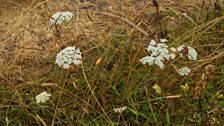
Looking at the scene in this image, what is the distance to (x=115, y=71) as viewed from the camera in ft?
8.18

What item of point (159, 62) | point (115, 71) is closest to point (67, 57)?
point (159, 62)

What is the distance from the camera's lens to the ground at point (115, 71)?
232 centimetres

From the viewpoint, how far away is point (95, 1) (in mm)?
3178

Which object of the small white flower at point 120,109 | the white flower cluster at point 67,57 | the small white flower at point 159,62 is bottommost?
the small white flower at point 120,109

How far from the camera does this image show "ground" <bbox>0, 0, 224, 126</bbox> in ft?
7.62

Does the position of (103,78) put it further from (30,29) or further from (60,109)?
(30,29)

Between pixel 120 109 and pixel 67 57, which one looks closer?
pixel 67 57

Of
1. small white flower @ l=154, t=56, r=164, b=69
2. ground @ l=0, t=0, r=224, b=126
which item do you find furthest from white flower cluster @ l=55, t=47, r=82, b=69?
small white flower @ l=154, t=56, r=164, b=69

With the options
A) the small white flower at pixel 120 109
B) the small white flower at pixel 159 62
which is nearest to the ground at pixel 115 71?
the small white flower at pixel 120 109

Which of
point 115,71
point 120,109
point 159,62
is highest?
point 159,62

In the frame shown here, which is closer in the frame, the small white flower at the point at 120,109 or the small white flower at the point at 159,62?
the small white flower at the point at 159,62

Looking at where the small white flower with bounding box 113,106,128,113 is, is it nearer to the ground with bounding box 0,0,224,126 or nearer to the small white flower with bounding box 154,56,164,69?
the ground with bounding box 0,0,224,126

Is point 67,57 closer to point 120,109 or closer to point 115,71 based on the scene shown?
point 120,109

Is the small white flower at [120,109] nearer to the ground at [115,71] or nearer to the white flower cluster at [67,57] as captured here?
the ground at [115,71]
